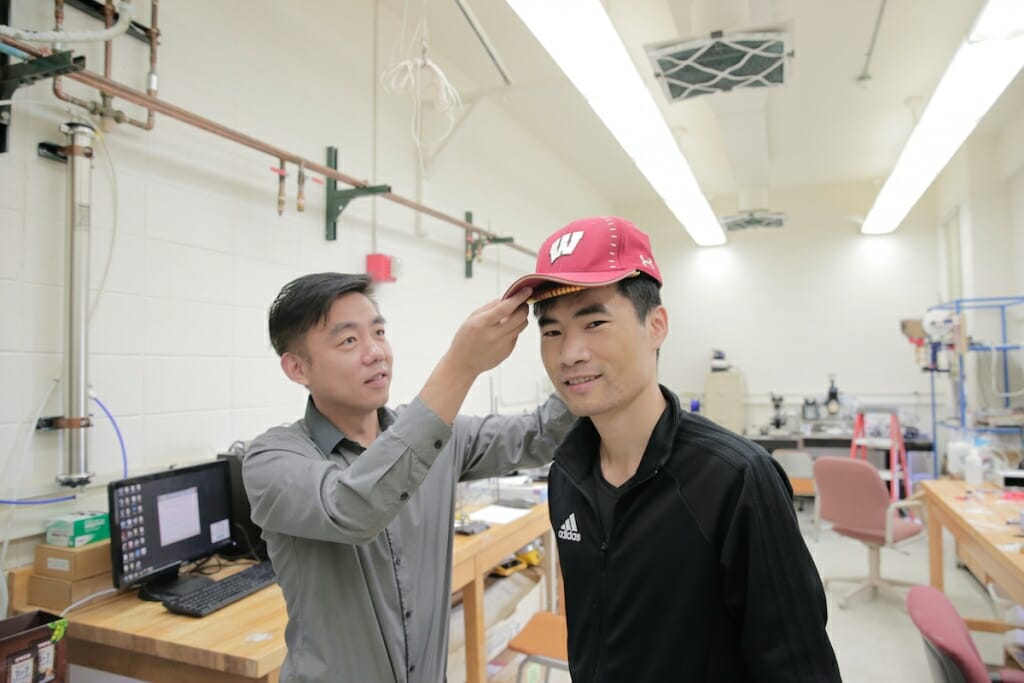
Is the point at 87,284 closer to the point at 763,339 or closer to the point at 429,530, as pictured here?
the point at 429,530

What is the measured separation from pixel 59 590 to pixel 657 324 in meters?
1.80

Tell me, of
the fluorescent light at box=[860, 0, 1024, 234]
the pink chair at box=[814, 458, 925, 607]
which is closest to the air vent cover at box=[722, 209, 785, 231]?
the fluorescent light at box=[860, 0, 1024, 234]

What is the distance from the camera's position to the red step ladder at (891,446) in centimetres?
576

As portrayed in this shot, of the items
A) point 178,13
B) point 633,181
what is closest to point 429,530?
point 178,13

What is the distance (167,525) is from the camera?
6.17ft

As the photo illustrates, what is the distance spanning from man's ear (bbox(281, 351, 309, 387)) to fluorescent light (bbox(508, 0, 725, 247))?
140cm

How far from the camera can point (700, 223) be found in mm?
5938

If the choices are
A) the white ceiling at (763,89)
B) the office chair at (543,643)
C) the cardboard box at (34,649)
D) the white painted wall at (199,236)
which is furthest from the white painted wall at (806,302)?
the cardboard box at (34,649)

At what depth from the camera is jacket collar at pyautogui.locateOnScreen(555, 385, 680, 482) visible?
3.12 feet

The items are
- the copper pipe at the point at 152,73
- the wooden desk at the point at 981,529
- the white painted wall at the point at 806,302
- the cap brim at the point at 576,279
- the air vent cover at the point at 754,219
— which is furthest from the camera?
the white painted wall at the point at 806,302

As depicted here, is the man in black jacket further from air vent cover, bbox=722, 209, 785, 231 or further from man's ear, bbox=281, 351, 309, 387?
air vent cover, bbox=722, 209, 785, 231

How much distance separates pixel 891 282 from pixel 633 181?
3.19 meters

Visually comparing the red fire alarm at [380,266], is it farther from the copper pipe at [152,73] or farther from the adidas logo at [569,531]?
the adidas logo at [569,531]

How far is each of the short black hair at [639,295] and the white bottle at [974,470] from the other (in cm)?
370
